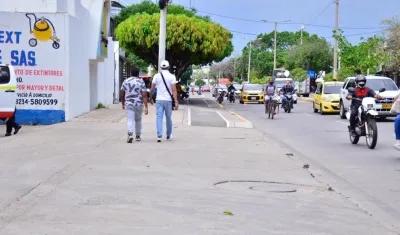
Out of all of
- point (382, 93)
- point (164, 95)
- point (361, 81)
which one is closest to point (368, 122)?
point (361, 81)

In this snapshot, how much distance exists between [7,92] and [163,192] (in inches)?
384

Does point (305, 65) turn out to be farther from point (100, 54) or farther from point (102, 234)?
point (102, 234)

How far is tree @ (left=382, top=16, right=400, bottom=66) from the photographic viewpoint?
4669 cm

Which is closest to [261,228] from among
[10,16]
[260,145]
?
[260,145]

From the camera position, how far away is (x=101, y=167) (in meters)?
10.5

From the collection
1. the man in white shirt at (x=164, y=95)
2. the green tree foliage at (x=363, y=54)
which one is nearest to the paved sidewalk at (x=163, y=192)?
the man in white shirt at (x=164, y=95)

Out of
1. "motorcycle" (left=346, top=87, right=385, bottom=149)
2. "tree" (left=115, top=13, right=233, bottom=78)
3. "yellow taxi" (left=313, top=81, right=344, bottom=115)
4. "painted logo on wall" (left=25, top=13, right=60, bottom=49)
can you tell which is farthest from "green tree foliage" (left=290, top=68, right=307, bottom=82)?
"motorcycle" (left=346, top=87, right=385, bottom=149)

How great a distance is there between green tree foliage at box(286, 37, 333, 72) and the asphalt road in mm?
64919

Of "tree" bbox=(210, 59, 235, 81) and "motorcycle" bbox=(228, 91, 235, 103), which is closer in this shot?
"motorcycle" bbox=(228, 91, 235, 103)

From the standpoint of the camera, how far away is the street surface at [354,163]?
8.55 metres

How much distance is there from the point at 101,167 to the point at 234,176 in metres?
2.16

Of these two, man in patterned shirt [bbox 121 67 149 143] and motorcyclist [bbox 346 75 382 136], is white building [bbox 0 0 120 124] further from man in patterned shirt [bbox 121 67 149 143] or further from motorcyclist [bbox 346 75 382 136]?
motorcyclist [bbox 346 75 382 136]

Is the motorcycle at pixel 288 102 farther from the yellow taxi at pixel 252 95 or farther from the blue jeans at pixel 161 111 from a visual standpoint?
the blue jeans at pixel 161 111

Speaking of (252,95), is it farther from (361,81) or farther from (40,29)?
(361,81)
